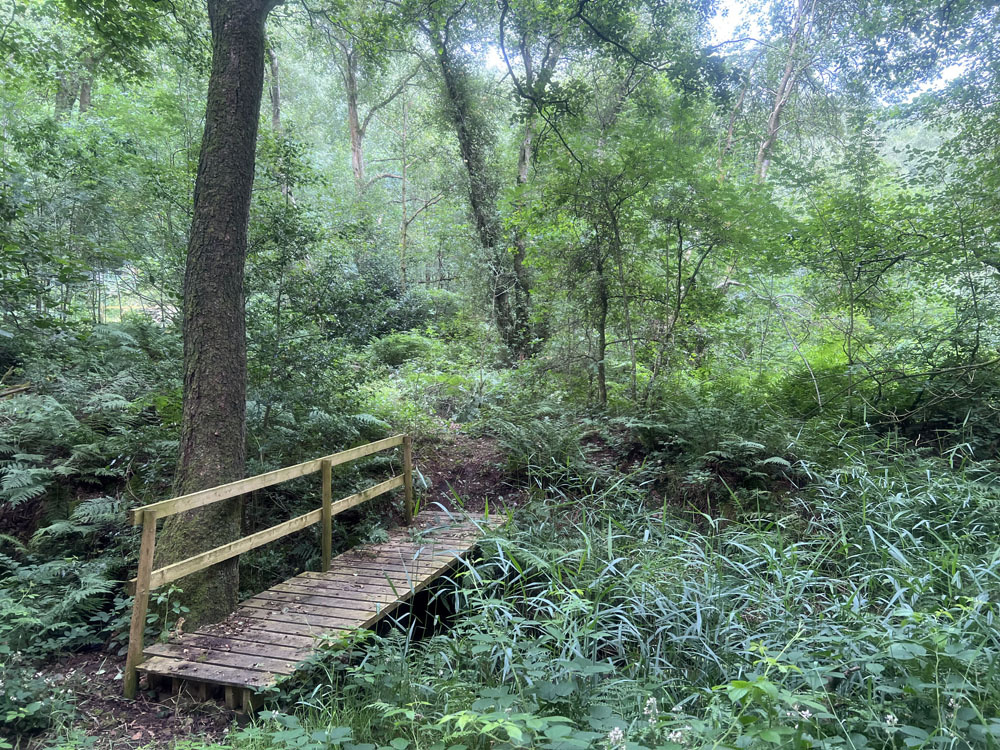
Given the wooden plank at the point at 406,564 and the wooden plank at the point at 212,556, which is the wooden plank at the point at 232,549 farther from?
the wooden plank at the point at 406,564

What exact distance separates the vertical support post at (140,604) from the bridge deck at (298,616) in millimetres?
80

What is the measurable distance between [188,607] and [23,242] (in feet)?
12.4

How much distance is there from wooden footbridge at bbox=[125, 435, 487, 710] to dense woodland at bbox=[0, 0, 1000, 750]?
0.64ft

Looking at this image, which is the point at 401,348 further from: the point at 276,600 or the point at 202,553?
the point at 202,553

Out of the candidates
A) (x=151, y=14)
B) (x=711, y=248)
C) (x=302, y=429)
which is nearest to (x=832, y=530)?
(x=711, y=248)

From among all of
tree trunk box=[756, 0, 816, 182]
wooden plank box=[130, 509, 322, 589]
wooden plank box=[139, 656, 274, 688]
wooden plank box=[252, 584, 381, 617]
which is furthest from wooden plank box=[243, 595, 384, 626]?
tree trunk box=[756, 0, 816, 182]

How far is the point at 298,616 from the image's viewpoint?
167 inches

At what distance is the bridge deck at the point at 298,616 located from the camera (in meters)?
3.52

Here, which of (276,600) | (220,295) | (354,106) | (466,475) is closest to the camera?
(276,600)

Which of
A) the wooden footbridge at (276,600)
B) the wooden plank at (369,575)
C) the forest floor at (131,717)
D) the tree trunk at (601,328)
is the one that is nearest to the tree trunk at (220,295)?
the wooden footbridge at (276,600)

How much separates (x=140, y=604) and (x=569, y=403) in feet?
20.8

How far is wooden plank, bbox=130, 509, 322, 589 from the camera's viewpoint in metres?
3.68

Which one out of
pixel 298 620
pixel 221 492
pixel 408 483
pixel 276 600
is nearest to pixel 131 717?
pixel 298 620

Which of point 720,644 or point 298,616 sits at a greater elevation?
point 720,644
